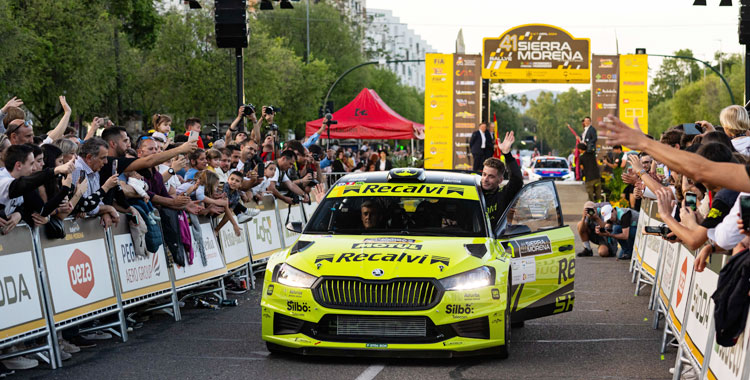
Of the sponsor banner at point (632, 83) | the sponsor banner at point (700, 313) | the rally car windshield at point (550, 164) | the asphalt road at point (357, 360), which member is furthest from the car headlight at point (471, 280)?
the rally car windshield at point (550, 164)

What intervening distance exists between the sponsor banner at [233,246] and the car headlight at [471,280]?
18.3ft

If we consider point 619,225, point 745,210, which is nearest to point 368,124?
point 619,225

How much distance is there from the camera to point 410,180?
966cm

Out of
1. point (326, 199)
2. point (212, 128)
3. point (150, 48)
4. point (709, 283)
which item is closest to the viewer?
point (709, 283)

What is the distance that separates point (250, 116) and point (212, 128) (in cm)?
178

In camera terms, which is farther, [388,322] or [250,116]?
[250,116]

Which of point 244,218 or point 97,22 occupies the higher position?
point 97,22

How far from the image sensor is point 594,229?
57.2 ft

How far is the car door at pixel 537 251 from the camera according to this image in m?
9.23

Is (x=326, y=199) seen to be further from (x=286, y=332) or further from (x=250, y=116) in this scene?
(x=250, y=116)

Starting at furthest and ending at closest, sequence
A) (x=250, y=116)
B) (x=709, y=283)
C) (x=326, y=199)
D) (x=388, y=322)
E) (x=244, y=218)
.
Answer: (x=250, y=116)
(x=244, y=218)
(x=326, y=199)
(x=388, y=322)
(x=709, y=283)

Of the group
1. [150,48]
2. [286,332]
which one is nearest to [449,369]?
[286,332]

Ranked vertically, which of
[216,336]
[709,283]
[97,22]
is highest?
[97,22]

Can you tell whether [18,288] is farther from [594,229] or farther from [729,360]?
[594,229]
